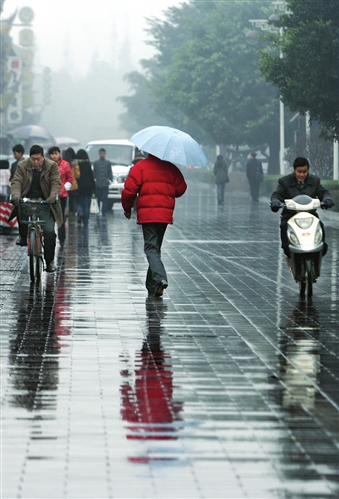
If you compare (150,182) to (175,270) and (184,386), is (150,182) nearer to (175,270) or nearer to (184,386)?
(175,270)

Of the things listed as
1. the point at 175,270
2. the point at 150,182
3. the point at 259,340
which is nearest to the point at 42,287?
the point at 150,182

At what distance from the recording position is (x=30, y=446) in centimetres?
594

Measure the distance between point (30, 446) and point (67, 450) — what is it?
0.20 meters

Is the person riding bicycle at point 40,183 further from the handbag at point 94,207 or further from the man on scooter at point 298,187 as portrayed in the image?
the handbag at point 94,207

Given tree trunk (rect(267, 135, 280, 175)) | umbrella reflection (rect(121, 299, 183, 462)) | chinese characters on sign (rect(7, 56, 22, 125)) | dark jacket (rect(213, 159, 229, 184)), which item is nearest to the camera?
umbrella reflection (rect(121, 299, 183, 462))

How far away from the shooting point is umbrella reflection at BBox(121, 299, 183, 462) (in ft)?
20.9

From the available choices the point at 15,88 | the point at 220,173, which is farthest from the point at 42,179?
the point at 15,88

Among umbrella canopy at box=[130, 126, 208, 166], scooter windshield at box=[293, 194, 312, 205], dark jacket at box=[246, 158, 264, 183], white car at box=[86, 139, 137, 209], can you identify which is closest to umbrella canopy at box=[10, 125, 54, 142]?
dark jacket at box=[246, 158, 264, 183]

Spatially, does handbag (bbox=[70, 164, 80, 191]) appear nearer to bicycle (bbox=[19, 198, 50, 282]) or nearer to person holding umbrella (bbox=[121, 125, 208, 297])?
bicycle (bbox=[19, 198, 50, 282])

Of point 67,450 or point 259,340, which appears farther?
point 259,340

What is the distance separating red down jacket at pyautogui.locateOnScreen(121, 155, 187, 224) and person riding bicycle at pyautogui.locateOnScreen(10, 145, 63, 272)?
1.22m

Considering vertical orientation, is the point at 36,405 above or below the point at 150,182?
below

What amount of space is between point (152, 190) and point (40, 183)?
1.62m

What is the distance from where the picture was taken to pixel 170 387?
7566mm
